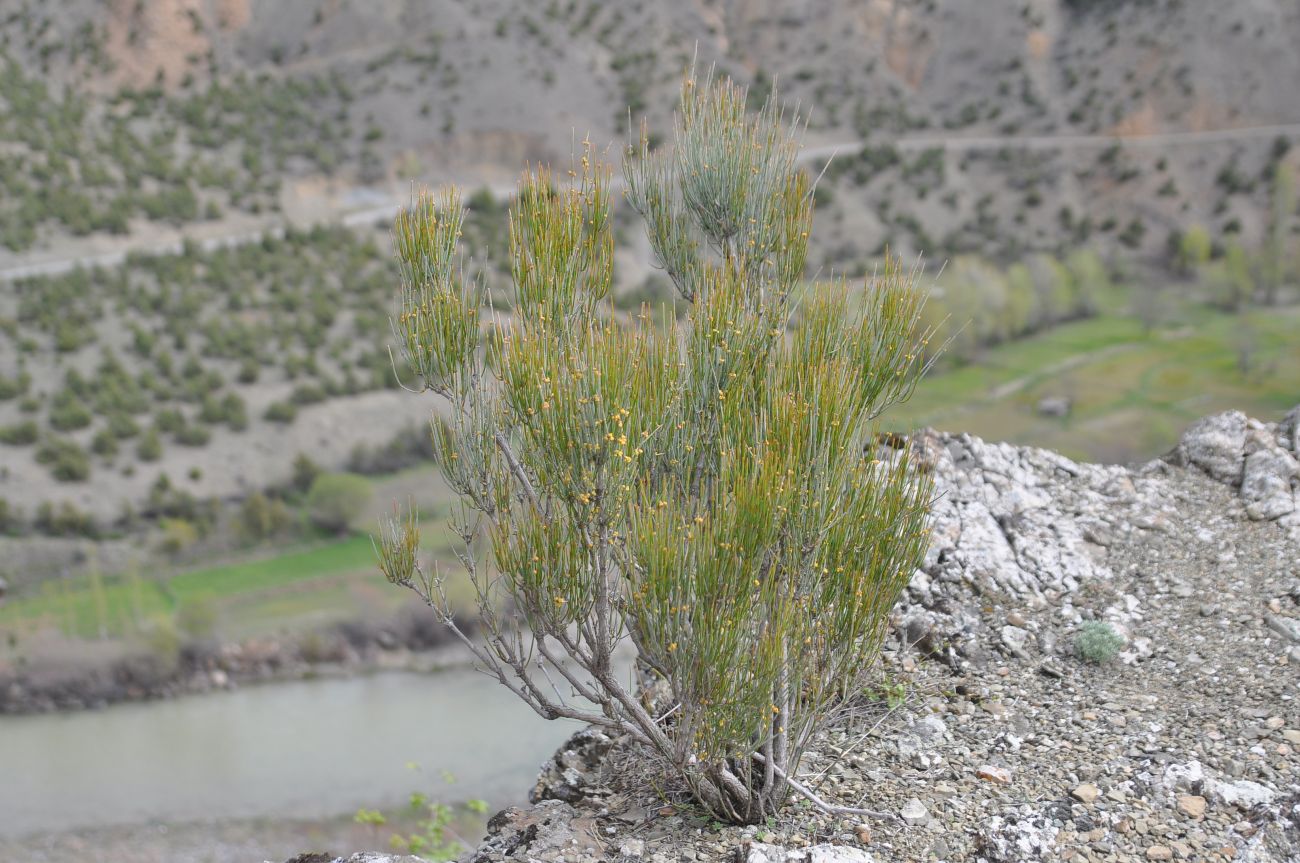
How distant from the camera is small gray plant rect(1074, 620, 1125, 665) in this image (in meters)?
9.36

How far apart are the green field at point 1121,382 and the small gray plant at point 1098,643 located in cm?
3533

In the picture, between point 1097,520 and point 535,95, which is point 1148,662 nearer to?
point 1097,520

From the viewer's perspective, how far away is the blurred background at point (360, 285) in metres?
34.2

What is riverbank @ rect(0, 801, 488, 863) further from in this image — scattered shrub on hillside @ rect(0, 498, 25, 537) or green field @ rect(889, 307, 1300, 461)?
green field @ rect(889, 307, 1300, 461)

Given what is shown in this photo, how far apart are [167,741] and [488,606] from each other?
101 feet

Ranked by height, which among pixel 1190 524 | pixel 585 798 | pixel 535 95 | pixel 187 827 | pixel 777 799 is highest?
pixel 535 95

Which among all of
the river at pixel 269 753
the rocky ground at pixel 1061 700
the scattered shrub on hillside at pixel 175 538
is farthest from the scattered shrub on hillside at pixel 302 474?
the rocky ground at pixel 1061 700

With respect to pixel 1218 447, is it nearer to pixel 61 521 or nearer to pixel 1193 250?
pixel 61 521

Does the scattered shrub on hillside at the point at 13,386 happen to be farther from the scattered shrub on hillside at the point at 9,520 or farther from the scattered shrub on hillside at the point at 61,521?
the scattered shrub on hillside at the point at 61,521

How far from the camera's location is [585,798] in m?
8.49

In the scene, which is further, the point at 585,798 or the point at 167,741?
the point at 167,741

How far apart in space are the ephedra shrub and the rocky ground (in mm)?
814

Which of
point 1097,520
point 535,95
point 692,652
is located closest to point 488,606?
point 692,652

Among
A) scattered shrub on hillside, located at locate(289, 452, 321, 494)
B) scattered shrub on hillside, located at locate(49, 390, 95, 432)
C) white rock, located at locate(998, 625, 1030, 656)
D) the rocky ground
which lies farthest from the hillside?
white rock, located at locate(998, 625, 1030, 656)
